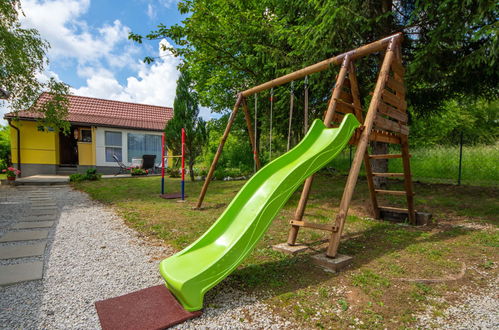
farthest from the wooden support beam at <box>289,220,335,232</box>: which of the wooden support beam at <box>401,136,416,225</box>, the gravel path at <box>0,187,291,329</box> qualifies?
the wooden support beam at <box>401,136,416,225</box>

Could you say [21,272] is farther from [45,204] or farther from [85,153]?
[85,153]

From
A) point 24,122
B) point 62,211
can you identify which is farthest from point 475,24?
point 24,122

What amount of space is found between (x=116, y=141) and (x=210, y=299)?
14.7 m

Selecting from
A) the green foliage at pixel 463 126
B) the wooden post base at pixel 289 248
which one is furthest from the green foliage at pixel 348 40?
the green foliage at pixel 463 126

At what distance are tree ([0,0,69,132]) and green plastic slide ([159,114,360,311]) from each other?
27.0 feet

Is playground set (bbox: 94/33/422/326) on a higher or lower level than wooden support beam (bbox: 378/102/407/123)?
lower

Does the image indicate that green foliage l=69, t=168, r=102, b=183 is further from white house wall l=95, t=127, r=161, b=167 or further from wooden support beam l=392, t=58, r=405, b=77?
wooden support beam l=392, t=58, r=405, b=77

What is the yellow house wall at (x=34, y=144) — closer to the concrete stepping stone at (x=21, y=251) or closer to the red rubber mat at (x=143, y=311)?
the concrete stepping stone at (x=21, y=251)

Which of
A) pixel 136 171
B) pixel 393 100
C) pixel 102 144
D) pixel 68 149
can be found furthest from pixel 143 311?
pixel 68 149

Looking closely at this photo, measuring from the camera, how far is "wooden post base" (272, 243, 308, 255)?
10.3ft

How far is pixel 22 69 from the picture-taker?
8.30 metres

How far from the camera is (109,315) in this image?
1915mm

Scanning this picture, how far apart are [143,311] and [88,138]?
15.2 m

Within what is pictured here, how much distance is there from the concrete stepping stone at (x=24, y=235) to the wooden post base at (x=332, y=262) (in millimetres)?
3904
